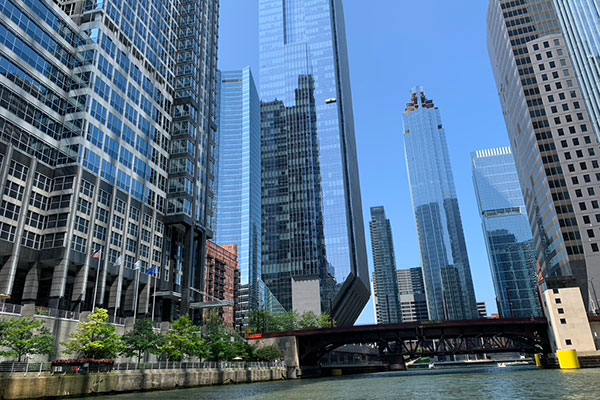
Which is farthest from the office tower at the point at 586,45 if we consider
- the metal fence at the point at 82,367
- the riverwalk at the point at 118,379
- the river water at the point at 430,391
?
the metal fence at the point at 82,367

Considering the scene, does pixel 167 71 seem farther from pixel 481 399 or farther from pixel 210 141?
pixel 481 399

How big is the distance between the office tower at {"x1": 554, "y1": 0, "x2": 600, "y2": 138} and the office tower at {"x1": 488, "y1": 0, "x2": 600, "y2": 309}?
4.90 m

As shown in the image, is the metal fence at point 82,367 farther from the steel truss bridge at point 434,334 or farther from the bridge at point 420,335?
the steel truss bridge at point 434,334

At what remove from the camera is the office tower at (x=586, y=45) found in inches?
4626

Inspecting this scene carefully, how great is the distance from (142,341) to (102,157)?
3500 centimetres

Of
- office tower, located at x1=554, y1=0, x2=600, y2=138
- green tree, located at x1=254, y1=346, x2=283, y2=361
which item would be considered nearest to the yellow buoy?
green tree, located at x1=254, y1=346, x2=283, y2=361

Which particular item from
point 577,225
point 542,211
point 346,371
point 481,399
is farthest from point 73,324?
point 542,211

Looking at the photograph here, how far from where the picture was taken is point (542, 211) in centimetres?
13188

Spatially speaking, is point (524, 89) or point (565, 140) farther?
point (524, 89)

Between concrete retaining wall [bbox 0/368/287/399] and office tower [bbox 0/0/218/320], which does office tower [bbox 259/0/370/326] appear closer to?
office tower [bbox 0/0/218/320]

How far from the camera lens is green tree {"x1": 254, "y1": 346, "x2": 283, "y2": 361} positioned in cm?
9006

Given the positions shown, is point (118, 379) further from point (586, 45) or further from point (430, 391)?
point (586, 45)

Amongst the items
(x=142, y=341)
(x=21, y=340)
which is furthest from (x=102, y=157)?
(x=21, y=340)

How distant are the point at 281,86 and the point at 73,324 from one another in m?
153
